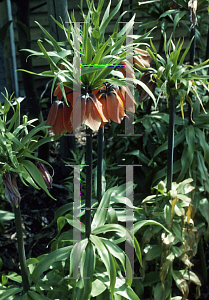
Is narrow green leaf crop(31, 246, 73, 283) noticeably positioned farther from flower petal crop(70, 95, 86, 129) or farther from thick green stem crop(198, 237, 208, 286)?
thick green stem crop(198, 237, 208, 286)

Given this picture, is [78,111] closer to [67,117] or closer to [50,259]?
[67,117]

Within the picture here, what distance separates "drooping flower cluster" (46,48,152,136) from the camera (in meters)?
0.99

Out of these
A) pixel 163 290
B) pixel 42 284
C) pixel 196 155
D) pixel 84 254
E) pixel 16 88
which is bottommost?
pixel 163 290

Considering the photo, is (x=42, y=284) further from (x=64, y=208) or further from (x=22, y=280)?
(x=64, y=208)

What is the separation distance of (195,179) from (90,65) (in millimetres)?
1031

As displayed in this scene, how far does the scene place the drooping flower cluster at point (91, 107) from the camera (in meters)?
0.99

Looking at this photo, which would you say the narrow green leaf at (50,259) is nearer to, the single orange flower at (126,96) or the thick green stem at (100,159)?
the thick green stem at (100,159)

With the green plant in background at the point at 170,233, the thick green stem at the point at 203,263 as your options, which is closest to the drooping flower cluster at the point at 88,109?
the green plant in background at the point at 170,233

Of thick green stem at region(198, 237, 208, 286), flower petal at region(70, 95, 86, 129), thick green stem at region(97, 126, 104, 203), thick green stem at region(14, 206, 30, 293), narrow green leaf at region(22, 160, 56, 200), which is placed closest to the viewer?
flower petal at region(70, 95, 86, 129)

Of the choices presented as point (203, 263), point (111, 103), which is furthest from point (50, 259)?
point (203, 263)

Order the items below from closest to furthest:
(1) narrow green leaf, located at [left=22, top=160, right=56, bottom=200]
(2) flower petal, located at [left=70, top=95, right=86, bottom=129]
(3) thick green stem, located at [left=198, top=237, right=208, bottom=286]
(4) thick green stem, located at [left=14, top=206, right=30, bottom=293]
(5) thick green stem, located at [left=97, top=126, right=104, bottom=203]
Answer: (2) flower petal, located at [left=70, top=95, right=86, bottom=129] → (1) narrow green leaf, located at [left=22, top=160, right=56, bottom=200] → (4) thick green stem, located at [left=14, top=206, right=30, bottom=293] → (5) thick green stem, located at [left=97, top=126, right=104, bottom=203] → (3) thick green stem, located at [left=198, top=237, right=208, bottom=286]

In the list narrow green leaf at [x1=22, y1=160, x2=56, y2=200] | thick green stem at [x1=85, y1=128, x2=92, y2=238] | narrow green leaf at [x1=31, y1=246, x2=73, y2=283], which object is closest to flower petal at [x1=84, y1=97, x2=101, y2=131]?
thick green stem at [x1=85, y1=128, x2=92, y2=238]

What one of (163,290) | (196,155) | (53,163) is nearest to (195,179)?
(196,155)

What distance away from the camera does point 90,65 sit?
990 millimetres
